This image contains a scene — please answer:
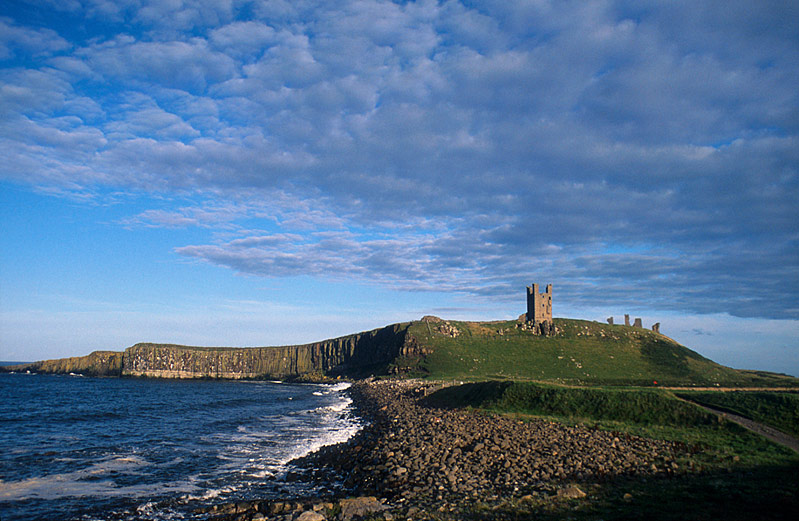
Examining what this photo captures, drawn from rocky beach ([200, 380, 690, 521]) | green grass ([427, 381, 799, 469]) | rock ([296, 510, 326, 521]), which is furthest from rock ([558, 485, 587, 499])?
rock ([296, 510, 326, 521])

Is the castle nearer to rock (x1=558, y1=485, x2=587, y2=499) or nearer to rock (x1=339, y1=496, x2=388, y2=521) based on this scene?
rock (x1=558, y1=485, x2=587, y2=499)

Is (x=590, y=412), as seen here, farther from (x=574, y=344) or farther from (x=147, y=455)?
(x=574, y=344)

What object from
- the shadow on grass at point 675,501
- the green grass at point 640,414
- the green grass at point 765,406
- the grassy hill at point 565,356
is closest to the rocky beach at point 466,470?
the shadow on grass at point 675,501

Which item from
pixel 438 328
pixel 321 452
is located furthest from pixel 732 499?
pixel 438 328

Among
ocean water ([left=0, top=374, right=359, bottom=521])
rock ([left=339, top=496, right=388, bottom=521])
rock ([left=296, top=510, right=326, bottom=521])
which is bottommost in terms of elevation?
ocean water ([left=0, top=374, right=359, bottom=521])

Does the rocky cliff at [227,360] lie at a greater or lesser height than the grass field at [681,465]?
lesser

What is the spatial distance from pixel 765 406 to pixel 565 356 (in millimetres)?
71319

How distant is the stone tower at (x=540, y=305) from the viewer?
12331 centimetres

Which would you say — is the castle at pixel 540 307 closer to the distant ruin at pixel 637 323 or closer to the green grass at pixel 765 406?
the distant ruin at pixel 637 323

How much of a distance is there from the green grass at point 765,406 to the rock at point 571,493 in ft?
67.3

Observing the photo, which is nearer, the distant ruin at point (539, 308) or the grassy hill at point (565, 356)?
the grassy hill at point (565, 356)

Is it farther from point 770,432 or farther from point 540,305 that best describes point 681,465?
point 540,305

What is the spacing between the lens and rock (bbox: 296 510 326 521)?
14.5 meters

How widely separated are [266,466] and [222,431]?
16563 millimetres
